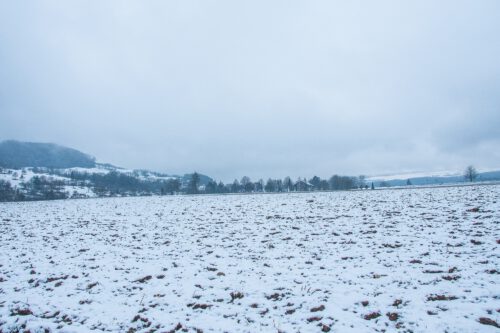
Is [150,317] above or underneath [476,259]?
underneath

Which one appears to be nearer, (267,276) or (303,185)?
(267,276)

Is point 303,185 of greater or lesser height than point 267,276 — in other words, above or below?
above

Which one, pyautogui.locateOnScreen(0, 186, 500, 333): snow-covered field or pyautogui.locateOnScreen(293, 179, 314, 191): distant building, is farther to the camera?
pyautogui.locateOnScreen(293, 179, 314, 191): distant building

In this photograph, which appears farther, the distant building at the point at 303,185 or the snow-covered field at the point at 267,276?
the distant building at the point at 303,185

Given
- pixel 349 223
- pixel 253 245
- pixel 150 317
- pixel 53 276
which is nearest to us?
pixel 150 317

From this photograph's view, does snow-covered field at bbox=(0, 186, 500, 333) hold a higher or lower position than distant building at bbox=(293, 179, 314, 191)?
lower

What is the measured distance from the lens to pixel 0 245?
19.3 meters

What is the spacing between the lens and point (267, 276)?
12336 mm

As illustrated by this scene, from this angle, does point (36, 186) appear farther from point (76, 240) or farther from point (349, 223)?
point (349, 223)

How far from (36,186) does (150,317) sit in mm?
207839

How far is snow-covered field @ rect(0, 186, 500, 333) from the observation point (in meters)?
8.76

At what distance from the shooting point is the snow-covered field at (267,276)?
28.7 feet

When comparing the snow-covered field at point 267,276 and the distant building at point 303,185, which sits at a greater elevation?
the distant building at point 303,185

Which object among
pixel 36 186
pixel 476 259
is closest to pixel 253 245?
pixel 476 259
